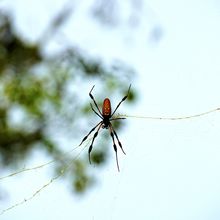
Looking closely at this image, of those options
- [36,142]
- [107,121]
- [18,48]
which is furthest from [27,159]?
[107,121]

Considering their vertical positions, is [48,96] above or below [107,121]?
above

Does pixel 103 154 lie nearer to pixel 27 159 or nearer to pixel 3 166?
pixel 27 159

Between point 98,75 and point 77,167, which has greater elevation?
point 98,75

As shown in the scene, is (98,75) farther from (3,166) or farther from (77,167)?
(3,166)

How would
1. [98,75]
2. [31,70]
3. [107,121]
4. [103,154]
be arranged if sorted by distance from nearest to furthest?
[107,121], [103,154], [98,75], [31,70]

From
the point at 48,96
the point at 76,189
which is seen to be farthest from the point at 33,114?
the point at 76,189

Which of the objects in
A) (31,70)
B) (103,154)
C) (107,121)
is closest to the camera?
(107,121)

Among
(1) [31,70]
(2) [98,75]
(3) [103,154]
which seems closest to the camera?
(3) [103,154]

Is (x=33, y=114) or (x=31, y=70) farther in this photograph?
(x=31, y=70)

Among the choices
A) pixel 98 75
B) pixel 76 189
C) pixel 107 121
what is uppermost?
pixel 98 75

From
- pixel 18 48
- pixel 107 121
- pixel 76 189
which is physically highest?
pixel 18 48
